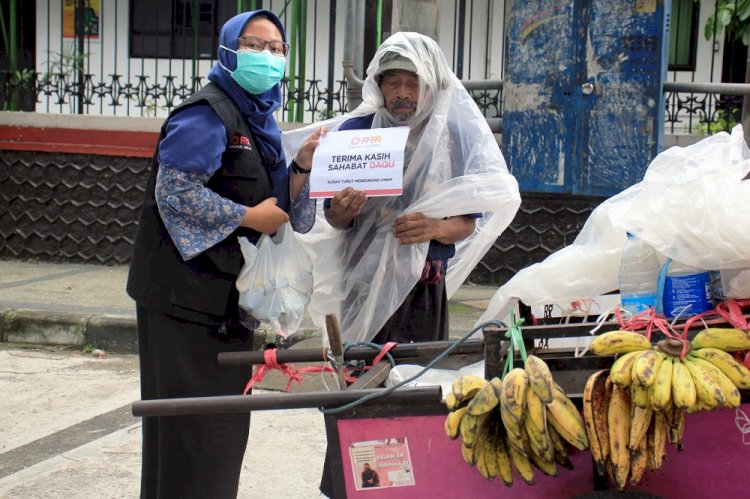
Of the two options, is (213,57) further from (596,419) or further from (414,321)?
(596,419)

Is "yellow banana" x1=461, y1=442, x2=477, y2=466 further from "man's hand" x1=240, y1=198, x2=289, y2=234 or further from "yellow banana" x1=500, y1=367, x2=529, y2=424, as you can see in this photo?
"man's hand" x1=240, y1=198, x2=289, y2=234

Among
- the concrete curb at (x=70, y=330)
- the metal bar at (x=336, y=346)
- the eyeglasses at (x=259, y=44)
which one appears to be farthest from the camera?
the concrete curb at (x=70, y=330)

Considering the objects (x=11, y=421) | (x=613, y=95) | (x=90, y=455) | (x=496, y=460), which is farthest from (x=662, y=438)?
(x=613, y=95)

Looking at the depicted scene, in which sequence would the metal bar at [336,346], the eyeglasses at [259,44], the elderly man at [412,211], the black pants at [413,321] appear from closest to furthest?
the metal bar at [336,346]
the eyeglasses at [259,44]
the elderly man at [412,211]
the black pants at [413,321]

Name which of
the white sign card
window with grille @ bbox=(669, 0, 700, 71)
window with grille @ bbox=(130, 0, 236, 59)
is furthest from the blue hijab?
window with grille @ bbox=(130, 0, 236, 59)

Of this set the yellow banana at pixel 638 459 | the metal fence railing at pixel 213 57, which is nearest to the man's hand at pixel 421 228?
the yellow banana at pixel 638 459

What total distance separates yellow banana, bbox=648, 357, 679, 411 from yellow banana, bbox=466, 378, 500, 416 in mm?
299

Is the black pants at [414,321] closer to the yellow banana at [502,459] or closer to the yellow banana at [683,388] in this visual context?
the yellow banana at [502,459]

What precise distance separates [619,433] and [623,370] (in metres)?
0.13

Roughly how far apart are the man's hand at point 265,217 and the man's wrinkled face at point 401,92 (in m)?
0.54

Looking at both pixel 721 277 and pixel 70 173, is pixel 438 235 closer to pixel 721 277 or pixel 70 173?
pixel 721 277

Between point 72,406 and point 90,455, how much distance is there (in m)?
0.85

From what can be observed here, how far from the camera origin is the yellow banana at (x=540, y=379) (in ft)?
6.34

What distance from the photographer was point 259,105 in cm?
305
